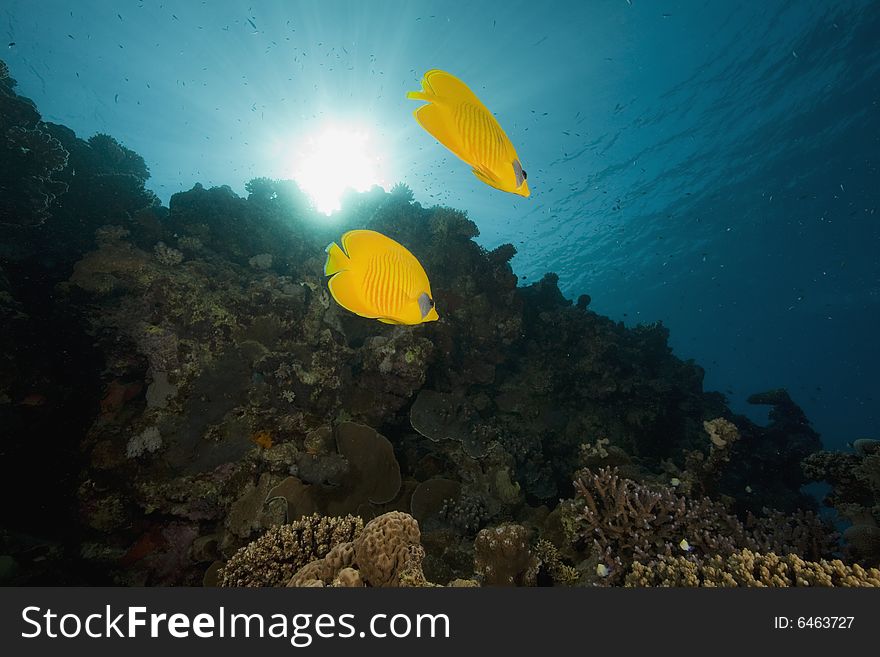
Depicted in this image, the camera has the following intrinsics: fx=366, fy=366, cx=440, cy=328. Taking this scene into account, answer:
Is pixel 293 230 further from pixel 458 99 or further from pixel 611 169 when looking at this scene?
pixel 611 169

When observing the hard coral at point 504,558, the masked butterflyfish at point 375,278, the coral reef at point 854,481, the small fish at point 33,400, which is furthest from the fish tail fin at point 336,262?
the coral reef at point 854,481

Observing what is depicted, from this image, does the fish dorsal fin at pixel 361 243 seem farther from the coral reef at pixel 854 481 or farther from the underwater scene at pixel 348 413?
the coral reef at pixel 854 481

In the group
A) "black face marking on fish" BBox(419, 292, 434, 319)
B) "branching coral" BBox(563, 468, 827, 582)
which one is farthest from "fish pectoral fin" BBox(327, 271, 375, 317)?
"branching coral" BBox(563, 468, 827, 582)

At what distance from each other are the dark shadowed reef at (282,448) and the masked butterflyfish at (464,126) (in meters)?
2.81

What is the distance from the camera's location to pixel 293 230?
8922 mm

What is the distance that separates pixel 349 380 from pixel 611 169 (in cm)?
3087

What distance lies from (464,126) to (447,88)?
0.17m

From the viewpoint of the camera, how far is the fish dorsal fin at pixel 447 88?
55.3 inches

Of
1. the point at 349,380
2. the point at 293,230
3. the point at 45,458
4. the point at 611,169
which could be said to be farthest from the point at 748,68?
the point at 45,458

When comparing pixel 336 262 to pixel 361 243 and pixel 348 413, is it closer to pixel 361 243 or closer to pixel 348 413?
pixel 361 243

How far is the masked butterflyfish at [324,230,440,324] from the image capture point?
5.23ft

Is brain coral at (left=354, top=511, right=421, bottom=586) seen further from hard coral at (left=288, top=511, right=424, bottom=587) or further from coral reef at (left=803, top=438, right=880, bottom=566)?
coral reef at (left=803, top=438, right=880, bottom=566)

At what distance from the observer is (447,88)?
1415mm

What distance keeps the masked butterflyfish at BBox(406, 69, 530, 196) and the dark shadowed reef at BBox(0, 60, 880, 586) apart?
9.22 feet
